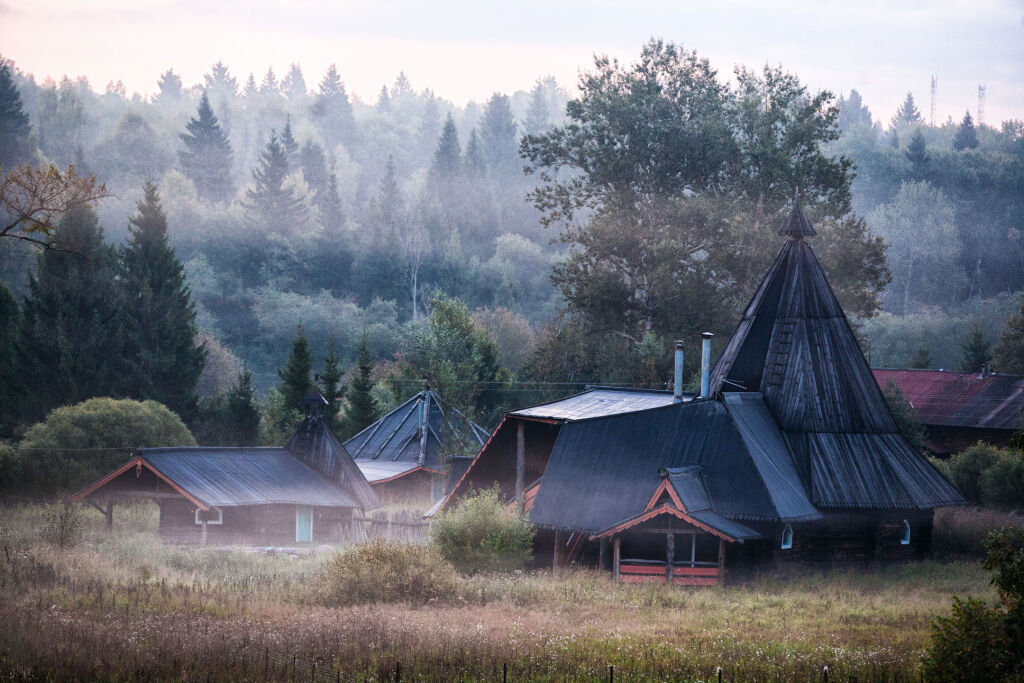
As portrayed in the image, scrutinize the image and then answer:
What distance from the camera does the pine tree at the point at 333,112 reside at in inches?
6762

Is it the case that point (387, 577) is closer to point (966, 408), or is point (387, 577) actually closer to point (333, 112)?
point (966, 408)

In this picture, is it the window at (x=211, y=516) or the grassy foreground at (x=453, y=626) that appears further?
the window at (x=211, y=516)

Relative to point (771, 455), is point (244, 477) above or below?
below

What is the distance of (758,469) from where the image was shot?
102 feet

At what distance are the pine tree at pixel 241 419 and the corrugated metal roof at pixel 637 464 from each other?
30.5 metres

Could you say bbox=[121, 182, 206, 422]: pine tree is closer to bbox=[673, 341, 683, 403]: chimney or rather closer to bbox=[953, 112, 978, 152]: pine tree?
bbox=[673, 341, 683, 403]: chimney

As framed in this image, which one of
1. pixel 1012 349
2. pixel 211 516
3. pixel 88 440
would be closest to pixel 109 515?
pixel 211 516

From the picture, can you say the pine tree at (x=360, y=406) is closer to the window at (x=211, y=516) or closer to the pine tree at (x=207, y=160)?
the window at (x=211, y=516)

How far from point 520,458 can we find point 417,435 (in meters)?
19.3

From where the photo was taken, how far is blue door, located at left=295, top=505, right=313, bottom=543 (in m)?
43.1

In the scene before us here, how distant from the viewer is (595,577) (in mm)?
29078

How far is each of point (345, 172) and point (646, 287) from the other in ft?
309

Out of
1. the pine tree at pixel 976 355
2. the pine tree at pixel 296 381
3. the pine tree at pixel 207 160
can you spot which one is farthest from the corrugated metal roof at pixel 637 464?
the pine tree at pixel 207 160

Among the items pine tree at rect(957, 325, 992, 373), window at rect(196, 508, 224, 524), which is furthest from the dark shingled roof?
pine tree at rect(957, 325, 992, 373)
